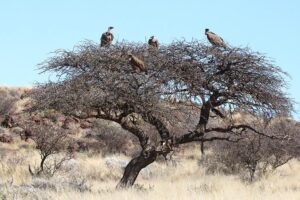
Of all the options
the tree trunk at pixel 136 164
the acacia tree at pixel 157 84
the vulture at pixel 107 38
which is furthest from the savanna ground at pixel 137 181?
the vulture at pixel 107 38

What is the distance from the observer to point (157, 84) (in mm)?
17062

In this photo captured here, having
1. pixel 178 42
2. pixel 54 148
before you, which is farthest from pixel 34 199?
pixel 54 148

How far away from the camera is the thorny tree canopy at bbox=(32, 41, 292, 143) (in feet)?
56.0

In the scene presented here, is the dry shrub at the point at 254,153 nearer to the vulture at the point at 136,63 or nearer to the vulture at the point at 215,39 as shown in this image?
the vulture at the point at 215,39

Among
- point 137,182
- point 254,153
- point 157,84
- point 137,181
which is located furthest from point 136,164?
point 254,153

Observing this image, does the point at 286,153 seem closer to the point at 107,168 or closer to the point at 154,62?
the point at 107,168

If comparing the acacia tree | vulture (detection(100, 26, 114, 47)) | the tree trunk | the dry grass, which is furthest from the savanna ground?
vulture (detection(100, 26, 114, 47))

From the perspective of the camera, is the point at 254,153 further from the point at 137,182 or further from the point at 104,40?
the point at 104,40

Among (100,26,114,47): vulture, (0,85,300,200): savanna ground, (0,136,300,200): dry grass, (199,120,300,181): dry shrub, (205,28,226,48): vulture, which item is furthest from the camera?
(199,120,300,181): dry shrub

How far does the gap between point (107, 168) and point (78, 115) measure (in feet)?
45.9

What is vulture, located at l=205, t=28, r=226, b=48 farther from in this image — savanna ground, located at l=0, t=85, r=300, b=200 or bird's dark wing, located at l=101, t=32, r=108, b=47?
savanna ground, located at l=0, t=85, r=300, b=200

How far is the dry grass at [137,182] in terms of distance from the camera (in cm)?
1691

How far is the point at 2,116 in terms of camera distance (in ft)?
161

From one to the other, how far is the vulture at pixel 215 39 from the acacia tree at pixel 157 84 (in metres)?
0.32
